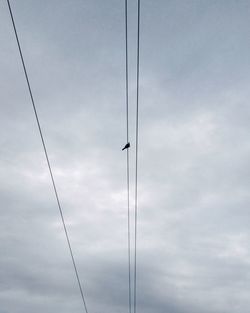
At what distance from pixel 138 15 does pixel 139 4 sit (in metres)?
0.89

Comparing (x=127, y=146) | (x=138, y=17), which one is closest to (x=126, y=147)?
(x=127, y=146)

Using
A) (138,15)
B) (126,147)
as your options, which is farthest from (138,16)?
(126,147)

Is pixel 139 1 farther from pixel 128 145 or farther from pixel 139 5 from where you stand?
pixel 128 145

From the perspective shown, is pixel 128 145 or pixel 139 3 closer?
pixel 139 3

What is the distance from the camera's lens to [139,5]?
24.5 m

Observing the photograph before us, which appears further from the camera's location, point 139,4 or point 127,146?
point 127,146

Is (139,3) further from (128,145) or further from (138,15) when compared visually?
(128,145)

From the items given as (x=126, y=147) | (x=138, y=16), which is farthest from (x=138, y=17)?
(x=126, y=147)

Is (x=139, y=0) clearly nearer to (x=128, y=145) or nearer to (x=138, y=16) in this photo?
(x=138, y=16)

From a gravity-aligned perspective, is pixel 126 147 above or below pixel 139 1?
below

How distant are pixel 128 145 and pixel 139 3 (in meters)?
10.8

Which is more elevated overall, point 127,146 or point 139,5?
point 139,5

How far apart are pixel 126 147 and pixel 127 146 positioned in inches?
11.9

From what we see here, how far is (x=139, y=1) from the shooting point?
2420cm
